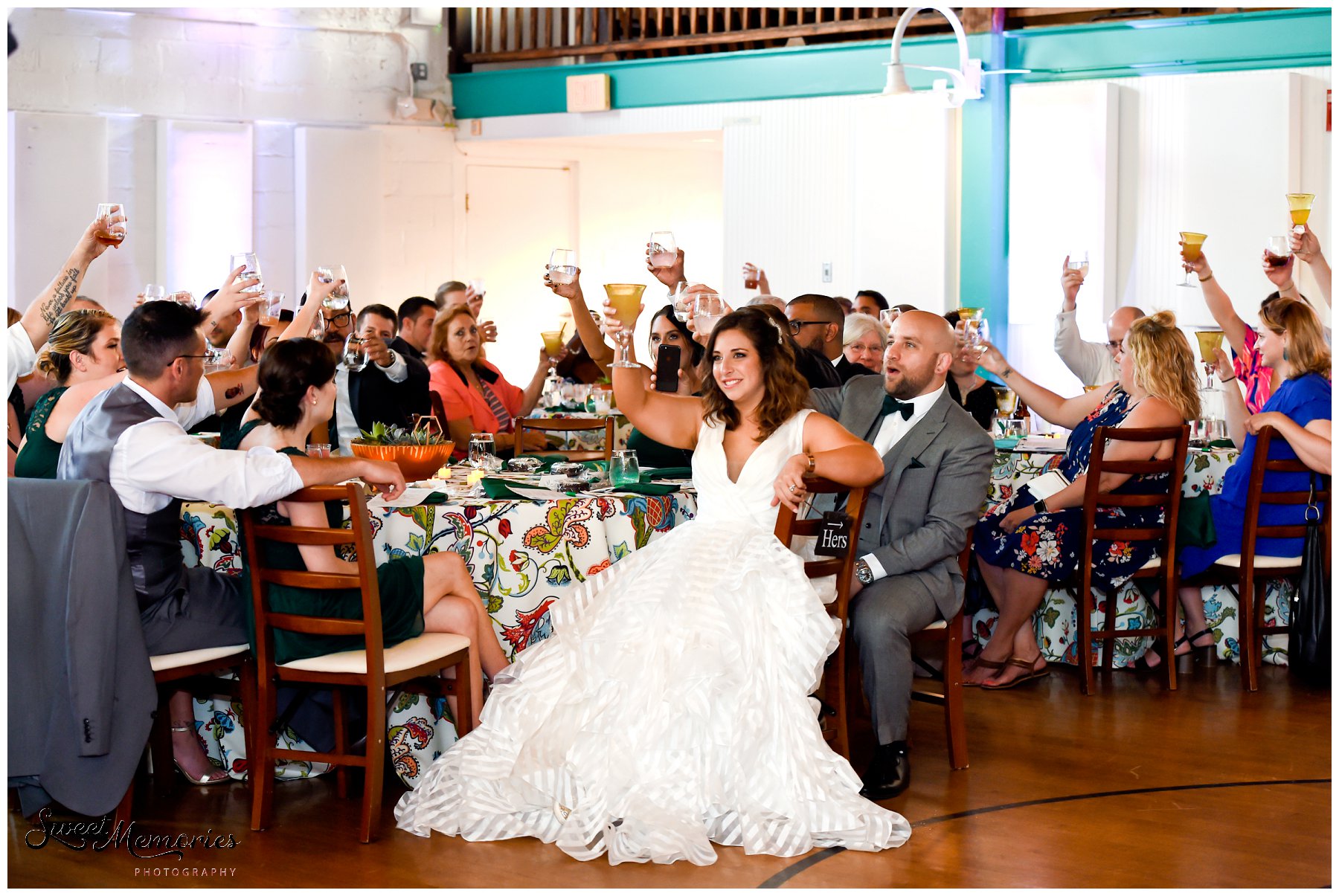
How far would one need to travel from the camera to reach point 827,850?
3.42m

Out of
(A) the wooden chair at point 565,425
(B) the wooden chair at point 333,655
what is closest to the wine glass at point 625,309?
(B) the wooden chair at point 333,655

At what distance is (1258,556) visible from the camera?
5180 mm

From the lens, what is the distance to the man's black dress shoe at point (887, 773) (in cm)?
386

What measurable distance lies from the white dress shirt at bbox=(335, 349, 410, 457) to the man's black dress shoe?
2.60 metres

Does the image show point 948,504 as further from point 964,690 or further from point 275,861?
point 275,861

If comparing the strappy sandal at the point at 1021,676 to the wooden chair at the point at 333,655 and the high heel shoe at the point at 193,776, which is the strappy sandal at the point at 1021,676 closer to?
the wooden chair at the point at 333,655

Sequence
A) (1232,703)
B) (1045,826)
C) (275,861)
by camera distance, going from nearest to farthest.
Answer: (275,861), (1045,826), (1232,703)

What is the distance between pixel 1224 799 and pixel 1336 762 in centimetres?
116

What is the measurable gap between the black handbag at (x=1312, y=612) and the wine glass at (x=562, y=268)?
2729 millimetres

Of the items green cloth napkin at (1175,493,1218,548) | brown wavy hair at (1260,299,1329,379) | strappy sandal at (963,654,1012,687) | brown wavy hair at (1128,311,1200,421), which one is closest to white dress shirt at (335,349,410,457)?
strappy sandal at (963,654,1012,687)

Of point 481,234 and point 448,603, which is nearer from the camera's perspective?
point 448,603

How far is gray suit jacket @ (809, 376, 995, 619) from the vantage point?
13.3 ft

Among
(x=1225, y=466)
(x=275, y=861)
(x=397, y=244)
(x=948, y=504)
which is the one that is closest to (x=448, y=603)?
(x=275, y=861)

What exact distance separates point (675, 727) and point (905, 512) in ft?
3.53
